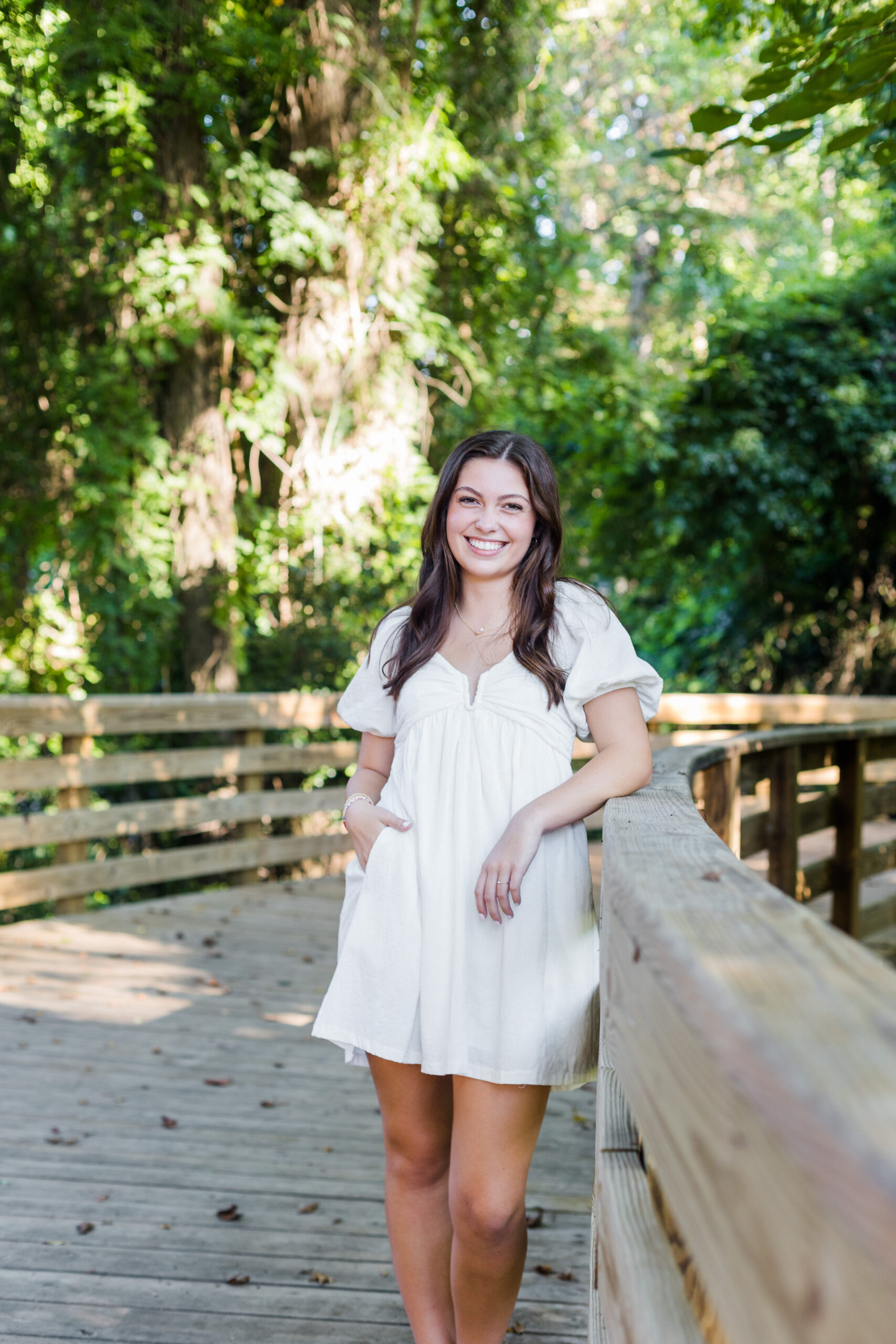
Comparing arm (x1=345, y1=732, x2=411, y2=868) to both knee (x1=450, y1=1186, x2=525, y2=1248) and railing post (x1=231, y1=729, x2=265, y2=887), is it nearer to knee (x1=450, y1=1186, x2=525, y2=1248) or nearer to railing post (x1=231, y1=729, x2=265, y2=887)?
knee (x1=450, y1=1186, x2=525, y2=1248)

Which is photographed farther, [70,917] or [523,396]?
[523,396]

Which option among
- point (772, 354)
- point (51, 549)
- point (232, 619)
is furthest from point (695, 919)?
point (772, 354)

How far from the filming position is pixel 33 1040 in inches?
155

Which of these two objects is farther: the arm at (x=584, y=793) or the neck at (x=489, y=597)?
the neck at (x=489, y=597)

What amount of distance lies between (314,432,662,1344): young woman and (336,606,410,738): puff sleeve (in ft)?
0.13

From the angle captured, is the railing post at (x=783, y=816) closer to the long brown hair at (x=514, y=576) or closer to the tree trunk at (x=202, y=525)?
the long brown hair at (x=514, y=576)

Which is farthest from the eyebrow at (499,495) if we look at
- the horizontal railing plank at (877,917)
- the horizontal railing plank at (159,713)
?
the horizontal railing plank at (159,713)

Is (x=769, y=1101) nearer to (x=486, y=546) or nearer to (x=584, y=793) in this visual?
(x=584, y=793)

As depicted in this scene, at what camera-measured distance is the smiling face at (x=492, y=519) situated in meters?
1.92

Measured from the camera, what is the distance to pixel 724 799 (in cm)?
303

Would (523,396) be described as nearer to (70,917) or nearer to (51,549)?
(51,549)

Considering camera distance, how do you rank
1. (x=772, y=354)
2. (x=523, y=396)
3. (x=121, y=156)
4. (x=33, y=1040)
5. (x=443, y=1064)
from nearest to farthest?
(x=443, y=1064) → (x=33, y=1040) → (x=121, y=156) → (x=523, y=396) → (x=772, y=354)

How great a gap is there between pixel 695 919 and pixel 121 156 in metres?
6.98

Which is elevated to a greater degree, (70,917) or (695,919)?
(695,919)
